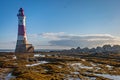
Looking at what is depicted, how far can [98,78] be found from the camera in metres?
30.5

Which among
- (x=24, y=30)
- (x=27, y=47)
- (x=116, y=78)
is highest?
(x=24, y=30)

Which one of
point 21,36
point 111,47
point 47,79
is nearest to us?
point 47,79

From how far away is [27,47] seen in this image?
295 feet

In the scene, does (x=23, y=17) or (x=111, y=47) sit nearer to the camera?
(x=23, y=17)

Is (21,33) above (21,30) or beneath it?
beneath

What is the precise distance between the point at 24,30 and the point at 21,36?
241 centimetres

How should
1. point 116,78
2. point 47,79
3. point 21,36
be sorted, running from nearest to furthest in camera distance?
point 47,79 < point 116,78 < point 21,36

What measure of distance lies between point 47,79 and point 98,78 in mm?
6679

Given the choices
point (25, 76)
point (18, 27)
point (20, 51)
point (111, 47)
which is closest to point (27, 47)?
point (20, 51)

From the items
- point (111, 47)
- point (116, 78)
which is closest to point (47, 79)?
point (116, 78)

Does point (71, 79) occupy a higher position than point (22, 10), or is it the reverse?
point (22, 10)

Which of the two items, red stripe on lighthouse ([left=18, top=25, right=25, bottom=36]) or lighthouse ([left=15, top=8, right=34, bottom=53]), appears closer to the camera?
red stripe on lighthouse ([left=18, top=25, right=25, bottom=36])

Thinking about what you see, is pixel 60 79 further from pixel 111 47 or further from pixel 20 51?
pixel 111 47

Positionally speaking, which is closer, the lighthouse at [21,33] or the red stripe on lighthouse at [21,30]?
the red stripe on lighthouse at [21,30]
